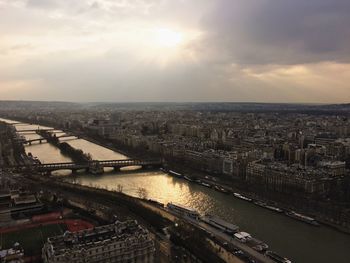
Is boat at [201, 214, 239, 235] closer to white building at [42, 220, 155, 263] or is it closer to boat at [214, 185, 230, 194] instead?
white building at [42, 220, 155, 263]

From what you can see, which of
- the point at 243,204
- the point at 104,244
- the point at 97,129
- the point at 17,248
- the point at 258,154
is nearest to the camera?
the point at 104,244

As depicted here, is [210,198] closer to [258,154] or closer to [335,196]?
[335,196]

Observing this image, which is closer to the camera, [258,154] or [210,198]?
[210,198]

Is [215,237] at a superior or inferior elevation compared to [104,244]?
inferior

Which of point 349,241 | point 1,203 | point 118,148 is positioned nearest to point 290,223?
point 349,241

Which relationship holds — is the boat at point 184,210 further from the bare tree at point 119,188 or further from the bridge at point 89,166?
the bridge at point 89,166

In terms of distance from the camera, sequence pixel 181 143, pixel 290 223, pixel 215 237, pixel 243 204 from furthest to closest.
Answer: pixel 181 143, pixel 243 204, pixel 290 223, pixel 215 237

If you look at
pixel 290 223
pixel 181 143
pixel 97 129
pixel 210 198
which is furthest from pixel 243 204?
pixel 97 129

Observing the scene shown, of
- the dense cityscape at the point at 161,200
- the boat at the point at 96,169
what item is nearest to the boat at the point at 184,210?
the dense cityscape at the point at 161,200
